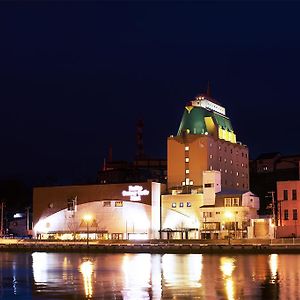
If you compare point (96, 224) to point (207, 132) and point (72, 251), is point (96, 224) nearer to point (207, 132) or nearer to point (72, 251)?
point (72, 251)

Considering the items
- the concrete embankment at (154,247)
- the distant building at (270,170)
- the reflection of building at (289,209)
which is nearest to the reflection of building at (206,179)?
the reflection of building at (289,209)

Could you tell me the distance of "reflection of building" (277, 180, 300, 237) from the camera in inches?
3302

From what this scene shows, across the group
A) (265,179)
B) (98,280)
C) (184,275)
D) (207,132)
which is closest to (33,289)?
(98,280)

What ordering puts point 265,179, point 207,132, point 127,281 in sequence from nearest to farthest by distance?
point 127,281 < point 207,132 < point 265,179

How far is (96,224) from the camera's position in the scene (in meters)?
95.6

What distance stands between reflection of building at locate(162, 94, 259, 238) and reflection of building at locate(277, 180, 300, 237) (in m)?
4.94

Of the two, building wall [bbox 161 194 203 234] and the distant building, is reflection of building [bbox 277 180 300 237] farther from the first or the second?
the distant building

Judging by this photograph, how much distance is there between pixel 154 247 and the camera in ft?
258

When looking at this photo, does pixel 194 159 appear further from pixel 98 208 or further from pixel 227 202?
pixel 98 208

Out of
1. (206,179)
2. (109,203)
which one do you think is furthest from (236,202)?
(109,203)

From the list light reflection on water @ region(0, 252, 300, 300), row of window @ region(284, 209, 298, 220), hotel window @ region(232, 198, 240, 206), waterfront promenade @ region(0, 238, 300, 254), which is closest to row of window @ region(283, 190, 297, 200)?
row of window @ region(284, 209, 298, 220)

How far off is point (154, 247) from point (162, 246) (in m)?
1.01

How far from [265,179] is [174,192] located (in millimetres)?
43432

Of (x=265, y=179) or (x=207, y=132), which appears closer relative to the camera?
(x=207, y=132)
